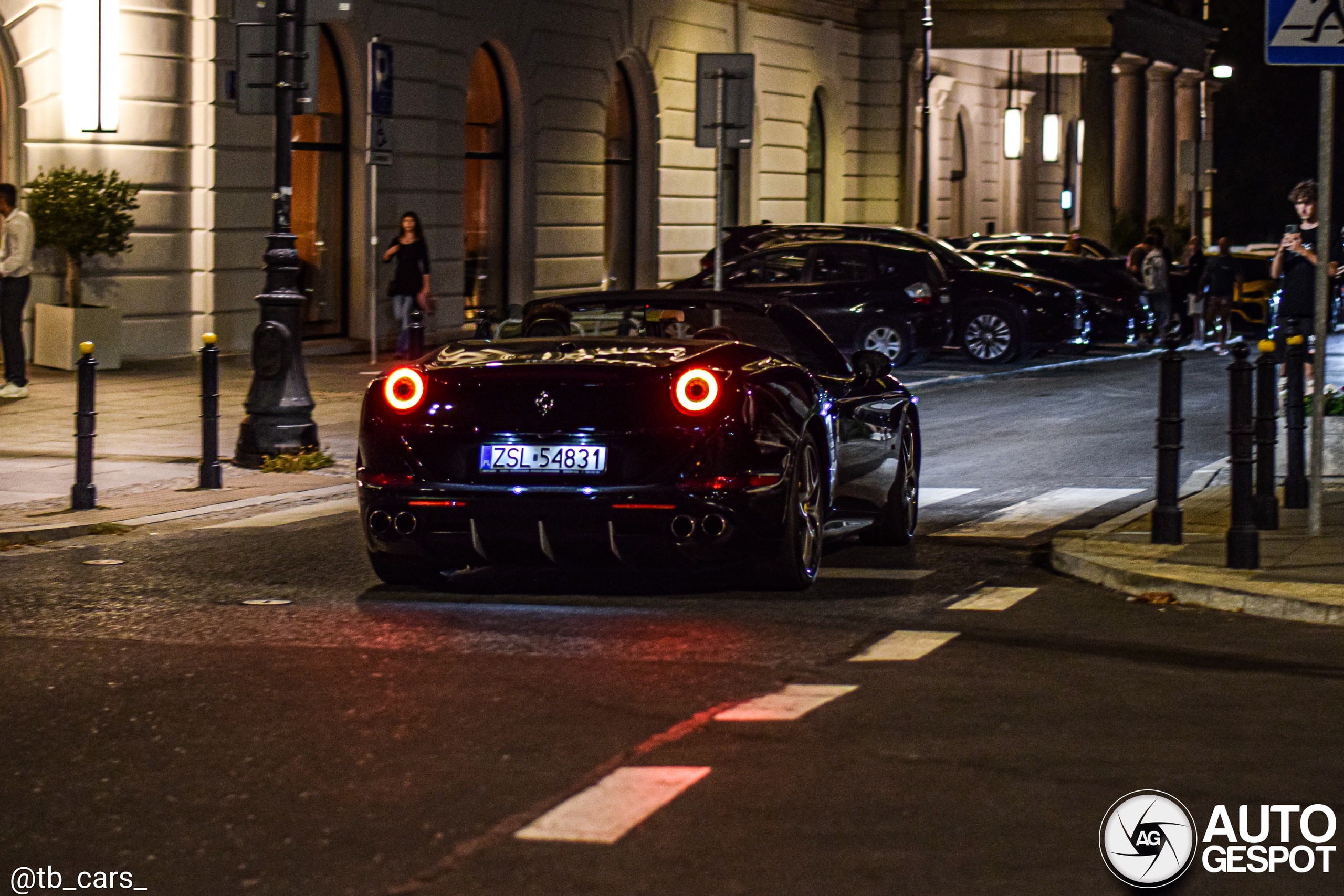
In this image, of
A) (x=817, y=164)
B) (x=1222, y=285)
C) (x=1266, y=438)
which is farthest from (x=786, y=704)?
(x=817, y=164)

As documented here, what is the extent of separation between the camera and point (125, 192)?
75.2 ft

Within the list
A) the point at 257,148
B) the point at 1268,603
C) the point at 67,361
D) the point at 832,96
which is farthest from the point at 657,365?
the point at 832,96

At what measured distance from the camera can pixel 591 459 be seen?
28.9 feet

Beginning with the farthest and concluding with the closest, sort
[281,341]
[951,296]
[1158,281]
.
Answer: [1158,281]
[951,296]
[281,341]

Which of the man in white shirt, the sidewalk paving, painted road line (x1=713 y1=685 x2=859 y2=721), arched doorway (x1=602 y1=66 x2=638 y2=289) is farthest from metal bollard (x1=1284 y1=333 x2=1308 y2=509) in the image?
arched doorway (x1=602 y1=66 x2=638 y2=289)

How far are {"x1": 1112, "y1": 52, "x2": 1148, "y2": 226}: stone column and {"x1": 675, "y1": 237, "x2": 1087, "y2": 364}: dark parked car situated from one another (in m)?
25.8

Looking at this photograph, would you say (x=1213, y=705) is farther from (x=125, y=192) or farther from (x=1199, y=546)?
(x=125, y=192)

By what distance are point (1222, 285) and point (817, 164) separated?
14894 millimetres

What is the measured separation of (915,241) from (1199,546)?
729 inches

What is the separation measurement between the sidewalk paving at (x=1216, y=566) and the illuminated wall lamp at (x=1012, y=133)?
39748 mm

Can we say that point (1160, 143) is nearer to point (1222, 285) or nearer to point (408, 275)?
point (1222, 285)

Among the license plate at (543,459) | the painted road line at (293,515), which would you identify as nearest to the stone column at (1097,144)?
the painted road line at (293,515)

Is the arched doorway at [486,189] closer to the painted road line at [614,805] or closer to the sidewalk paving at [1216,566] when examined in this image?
the sidewalk paving at [1216,566]

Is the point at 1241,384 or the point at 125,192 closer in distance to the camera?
the point at 1241,384
